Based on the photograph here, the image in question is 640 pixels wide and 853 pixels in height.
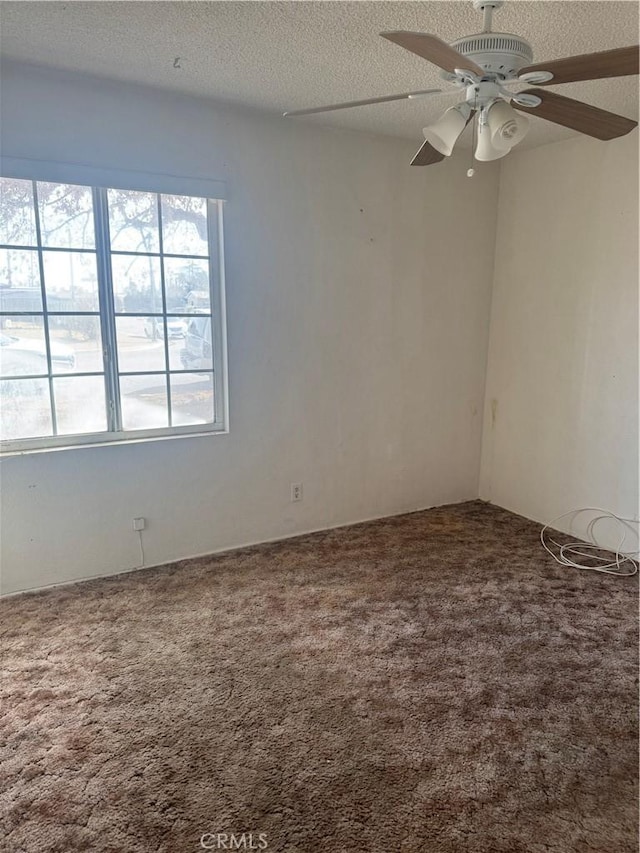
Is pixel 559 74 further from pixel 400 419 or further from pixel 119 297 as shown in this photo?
pixel 400 419

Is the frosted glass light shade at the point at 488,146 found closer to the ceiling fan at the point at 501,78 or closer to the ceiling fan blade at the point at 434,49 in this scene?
the ceiling fan at the point at 501,78

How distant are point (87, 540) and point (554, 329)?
3.19m

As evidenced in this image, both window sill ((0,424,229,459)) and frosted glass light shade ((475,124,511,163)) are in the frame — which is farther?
window sill ((0,424,229,459))

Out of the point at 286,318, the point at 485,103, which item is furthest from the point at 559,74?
the point at 286,318

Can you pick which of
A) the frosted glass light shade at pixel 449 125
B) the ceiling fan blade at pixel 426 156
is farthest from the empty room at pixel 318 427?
the ceiling fan blade at pixel 426 156

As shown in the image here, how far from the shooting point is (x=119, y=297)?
2922mm

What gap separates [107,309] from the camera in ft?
9.53

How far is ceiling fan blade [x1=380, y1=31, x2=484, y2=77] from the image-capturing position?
1335 millimetres

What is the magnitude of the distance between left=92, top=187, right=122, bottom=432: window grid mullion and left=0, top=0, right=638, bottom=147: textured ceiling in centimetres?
61

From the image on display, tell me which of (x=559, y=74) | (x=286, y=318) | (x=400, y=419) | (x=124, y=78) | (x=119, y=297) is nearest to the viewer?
(x=559, y=74)

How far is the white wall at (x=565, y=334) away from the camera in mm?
3277

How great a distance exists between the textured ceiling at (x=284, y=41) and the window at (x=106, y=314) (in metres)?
0.59

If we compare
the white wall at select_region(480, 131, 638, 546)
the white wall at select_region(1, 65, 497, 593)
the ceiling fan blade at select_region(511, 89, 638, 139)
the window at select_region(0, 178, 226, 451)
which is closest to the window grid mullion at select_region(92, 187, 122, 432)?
the window at select_region(0, 178, 226, 451)

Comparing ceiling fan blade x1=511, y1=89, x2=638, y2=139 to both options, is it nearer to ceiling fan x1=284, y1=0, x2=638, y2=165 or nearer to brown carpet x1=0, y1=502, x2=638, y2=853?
ceiling fan x1=284, y1=0, x2=638, y2=165
